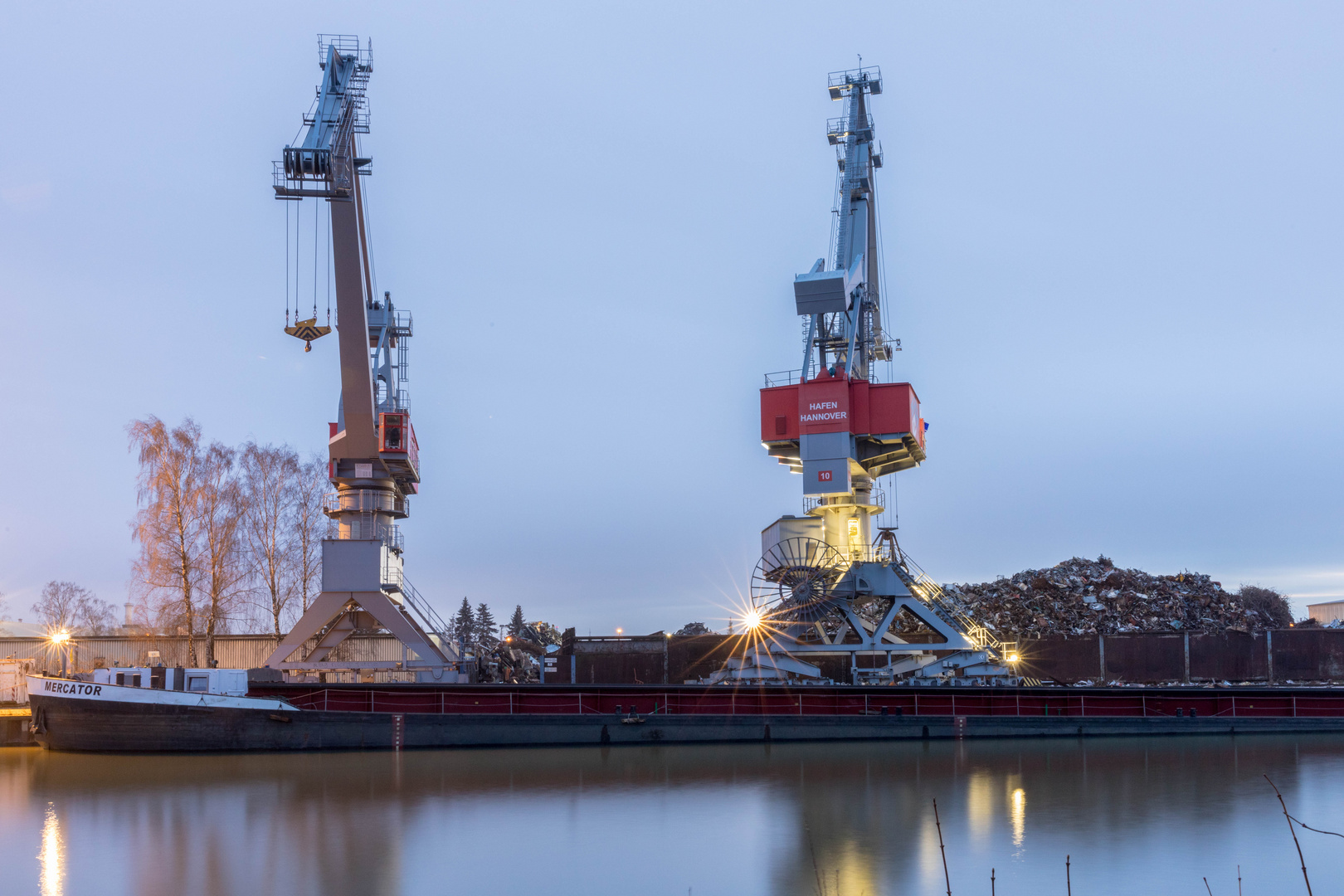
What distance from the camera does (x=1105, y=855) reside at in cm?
1455

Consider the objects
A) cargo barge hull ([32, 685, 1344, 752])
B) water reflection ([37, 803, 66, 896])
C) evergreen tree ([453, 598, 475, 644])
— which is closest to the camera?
water reflection ([37, 803, 66, 896])

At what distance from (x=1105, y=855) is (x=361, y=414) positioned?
21.2 meters

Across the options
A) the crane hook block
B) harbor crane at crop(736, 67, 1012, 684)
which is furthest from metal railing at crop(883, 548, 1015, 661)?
the crane hook block

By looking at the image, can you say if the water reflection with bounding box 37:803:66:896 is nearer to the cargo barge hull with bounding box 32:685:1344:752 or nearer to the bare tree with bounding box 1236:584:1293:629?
the cargo barge hull with bounding box 32:685:1344:752

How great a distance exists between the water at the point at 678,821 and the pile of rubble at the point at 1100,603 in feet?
49.0

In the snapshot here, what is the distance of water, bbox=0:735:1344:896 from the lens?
13727mm

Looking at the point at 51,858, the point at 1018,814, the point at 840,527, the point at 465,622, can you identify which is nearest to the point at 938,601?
the point at 840,527

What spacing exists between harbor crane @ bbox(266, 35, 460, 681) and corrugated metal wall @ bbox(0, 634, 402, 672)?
24.2ft

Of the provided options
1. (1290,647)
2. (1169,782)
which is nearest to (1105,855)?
(1169,782)

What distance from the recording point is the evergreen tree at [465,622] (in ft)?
199

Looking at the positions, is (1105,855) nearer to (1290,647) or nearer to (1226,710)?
(1226,710)

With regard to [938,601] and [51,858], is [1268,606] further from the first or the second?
[51,858]

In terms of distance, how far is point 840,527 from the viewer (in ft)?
91.5

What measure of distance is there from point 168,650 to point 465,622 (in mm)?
25900
